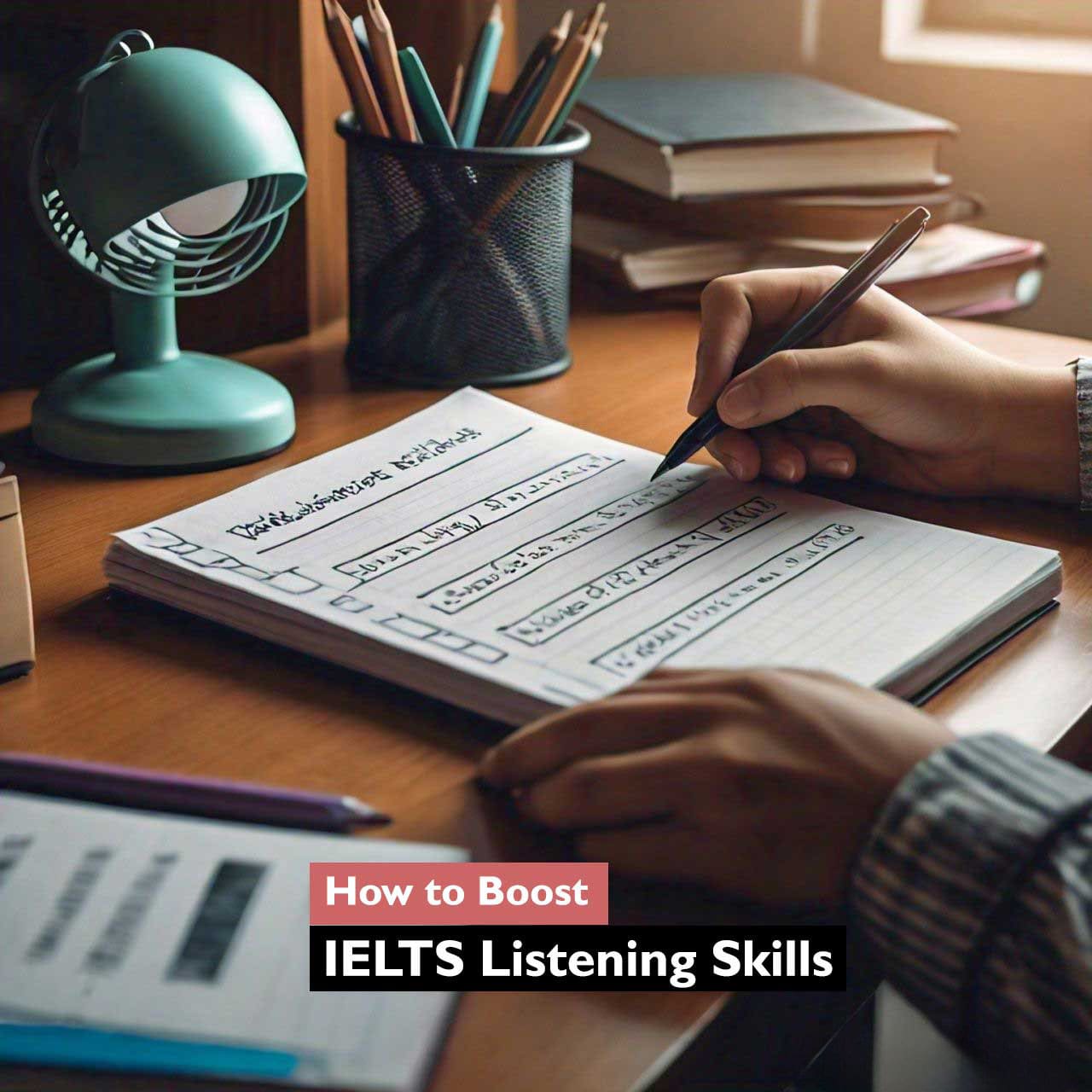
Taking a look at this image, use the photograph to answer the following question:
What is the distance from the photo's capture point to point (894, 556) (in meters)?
0.66

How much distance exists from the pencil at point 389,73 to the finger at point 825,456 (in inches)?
13.0

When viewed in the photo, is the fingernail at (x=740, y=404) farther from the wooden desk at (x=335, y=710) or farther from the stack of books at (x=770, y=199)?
the stack of books at (x=770, y=199)

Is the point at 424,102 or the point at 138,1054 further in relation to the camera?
the point at 424,102

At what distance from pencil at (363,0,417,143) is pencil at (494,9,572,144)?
6cm

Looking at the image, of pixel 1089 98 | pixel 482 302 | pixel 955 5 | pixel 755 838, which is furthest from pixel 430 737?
pixel 955 5

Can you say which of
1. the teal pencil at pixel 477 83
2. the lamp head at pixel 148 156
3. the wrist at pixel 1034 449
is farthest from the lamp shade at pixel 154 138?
the wrist at pixel 1034 449

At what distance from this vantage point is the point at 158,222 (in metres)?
0.80

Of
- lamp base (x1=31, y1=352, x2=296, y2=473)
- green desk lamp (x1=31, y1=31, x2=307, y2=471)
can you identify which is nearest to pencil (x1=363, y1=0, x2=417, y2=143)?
green desk lamp (x1=31, y1=31, x2=307, y2=471)

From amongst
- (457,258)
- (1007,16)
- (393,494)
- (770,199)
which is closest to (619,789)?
(393,494)

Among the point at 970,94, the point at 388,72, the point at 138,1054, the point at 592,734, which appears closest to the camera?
the point at 138,1054

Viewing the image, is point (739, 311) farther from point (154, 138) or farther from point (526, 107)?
point (154, 138)

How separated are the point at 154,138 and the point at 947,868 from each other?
526 mm

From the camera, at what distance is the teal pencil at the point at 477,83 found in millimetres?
925

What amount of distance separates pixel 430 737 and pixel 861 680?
17cm
